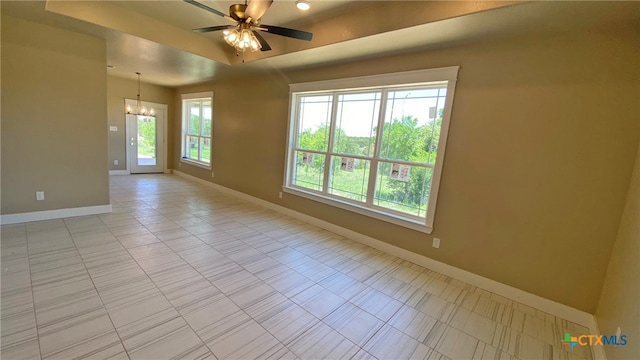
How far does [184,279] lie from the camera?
2500 millimetres

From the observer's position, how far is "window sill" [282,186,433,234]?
10.4ft

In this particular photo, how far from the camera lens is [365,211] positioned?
12.1 feet

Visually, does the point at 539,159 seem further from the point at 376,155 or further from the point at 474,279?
the point at 376,155

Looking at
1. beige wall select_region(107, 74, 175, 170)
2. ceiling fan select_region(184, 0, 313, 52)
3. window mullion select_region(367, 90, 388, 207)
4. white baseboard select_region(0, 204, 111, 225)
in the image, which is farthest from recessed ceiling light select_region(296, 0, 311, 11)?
A: beige wall select_region(107, 74, 175, 170)

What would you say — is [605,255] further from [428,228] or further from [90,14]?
[90,14]

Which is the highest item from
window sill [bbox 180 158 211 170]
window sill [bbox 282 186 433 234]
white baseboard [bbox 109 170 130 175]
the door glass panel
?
the door glass panel

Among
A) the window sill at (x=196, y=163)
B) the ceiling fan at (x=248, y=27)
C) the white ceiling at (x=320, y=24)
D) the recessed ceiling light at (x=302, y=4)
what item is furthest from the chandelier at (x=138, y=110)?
the recessed ceiling light at (x=302, y=4)

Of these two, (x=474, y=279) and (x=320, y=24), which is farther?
(x=320, y=24)

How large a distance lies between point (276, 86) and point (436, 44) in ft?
9.46

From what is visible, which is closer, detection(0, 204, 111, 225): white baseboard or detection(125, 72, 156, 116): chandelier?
detection(0, 204, 111, 225): white baseboard

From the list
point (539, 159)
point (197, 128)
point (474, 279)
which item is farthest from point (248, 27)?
point (197, 128)

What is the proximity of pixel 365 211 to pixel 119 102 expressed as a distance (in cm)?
712

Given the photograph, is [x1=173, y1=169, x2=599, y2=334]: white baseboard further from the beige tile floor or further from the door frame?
the door frame

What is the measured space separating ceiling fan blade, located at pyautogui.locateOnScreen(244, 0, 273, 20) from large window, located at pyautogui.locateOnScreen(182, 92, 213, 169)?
4763 mm
